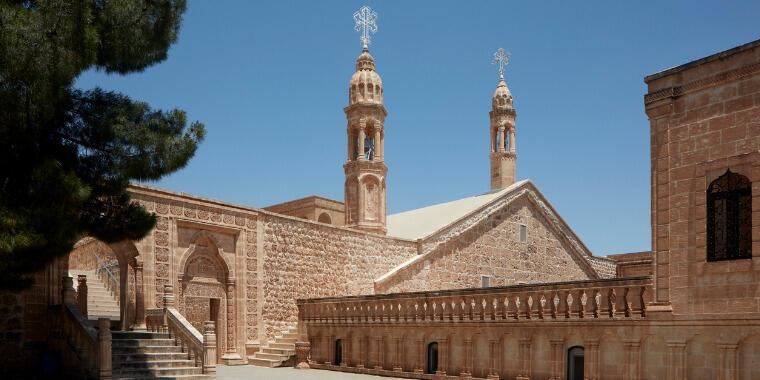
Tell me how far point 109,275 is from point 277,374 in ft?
23.9

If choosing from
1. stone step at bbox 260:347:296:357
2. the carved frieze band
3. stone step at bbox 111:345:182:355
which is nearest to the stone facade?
stone step at bbox 260:347:296:357

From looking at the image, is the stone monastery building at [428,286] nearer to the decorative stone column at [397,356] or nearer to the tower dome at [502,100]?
the decorative stone column at [397,356]

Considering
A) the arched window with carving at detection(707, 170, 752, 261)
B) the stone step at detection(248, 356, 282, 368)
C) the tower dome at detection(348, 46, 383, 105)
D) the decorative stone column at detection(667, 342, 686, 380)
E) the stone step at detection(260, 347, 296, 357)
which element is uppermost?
the tower dome at detection(348, 46, 383, 105)

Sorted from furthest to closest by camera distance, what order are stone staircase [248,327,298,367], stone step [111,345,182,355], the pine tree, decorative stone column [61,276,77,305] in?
stone staircase [248,327,298,367]
decorative stone column [61,276,77,305]
stone step [111,345,182,355]
the pine tree

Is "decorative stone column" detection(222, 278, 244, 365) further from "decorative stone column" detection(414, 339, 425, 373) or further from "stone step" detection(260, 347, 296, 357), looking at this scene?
"decorative stone column" detection(414, 339, 425, 373)

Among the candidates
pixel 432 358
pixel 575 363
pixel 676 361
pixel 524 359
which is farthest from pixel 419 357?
pixel 676 361

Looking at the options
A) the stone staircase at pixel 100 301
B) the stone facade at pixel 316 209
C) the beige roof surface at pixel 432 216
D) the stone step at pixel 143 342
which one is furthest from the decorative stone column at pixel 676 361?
the stone facade at pixel 316 209

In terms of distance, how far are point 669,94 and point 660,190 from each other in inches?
69.4

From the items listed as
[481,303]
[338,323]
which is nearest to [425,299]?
[481,303]

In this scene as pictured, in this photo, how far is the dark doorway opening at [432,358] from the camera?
17922 millimetres

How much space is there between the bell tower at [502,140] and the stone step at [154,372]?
24.2 metres

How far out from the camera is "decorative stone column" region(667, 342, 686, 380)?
1275cm

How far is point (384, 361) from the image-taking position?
62.4 feet

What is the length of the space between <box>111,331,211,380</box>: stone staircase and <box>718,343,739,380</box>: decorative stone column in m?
10.3
